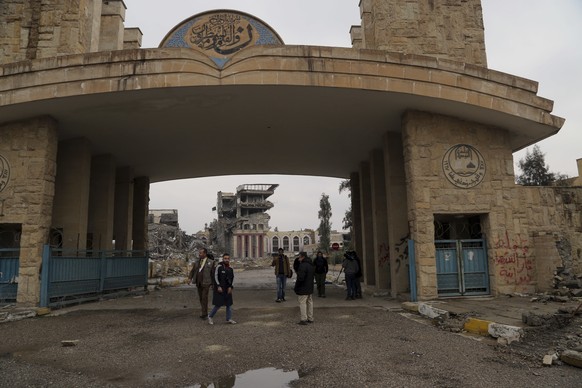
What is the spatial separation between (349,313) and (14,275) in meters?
8.84

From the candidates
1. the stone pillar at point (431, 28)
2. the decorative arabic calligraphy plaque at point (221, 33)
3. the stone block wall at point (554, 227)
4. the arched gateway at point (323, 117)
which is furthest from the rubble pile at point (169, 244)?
the stone block wall at point (554, 227)

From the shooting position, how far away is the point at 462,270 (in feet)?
38.0

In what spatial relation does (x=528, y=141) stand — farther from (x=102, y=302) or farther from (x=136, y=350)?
(x=102, y=302)

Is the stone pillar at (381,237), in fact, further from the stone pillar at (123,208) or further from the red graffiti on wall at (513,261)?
the stone pillar at (123,208)

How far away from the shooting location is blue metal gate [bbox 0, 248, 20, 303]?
A: 10.8 meters

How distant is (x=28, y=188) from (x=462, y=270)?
1219cm

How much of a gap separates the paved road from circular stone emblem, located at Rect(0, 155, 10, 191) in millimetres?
4019

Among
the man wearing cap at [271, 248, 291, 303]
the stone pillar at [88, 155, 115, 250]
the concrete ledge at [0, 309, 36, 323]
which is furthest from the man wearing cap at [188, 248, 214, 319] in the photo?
the stone pillar at [88, 155, 115, 250]

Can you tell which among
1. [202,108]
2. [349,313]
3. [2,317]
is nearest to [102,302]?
[2,317]

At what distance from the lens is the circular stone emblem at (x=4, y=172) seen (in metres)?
11.2

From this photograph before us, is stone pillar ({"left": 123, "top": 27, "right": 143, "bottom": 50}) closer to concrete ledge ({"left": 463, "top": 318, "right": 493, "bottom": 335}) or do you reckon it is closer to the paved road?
the paved road

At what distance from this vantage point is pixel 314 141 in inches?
632

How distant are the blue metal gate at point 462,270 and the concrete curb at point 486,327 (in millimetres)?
2149

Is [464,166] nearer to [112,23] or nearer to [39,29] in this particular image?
[112,23]
